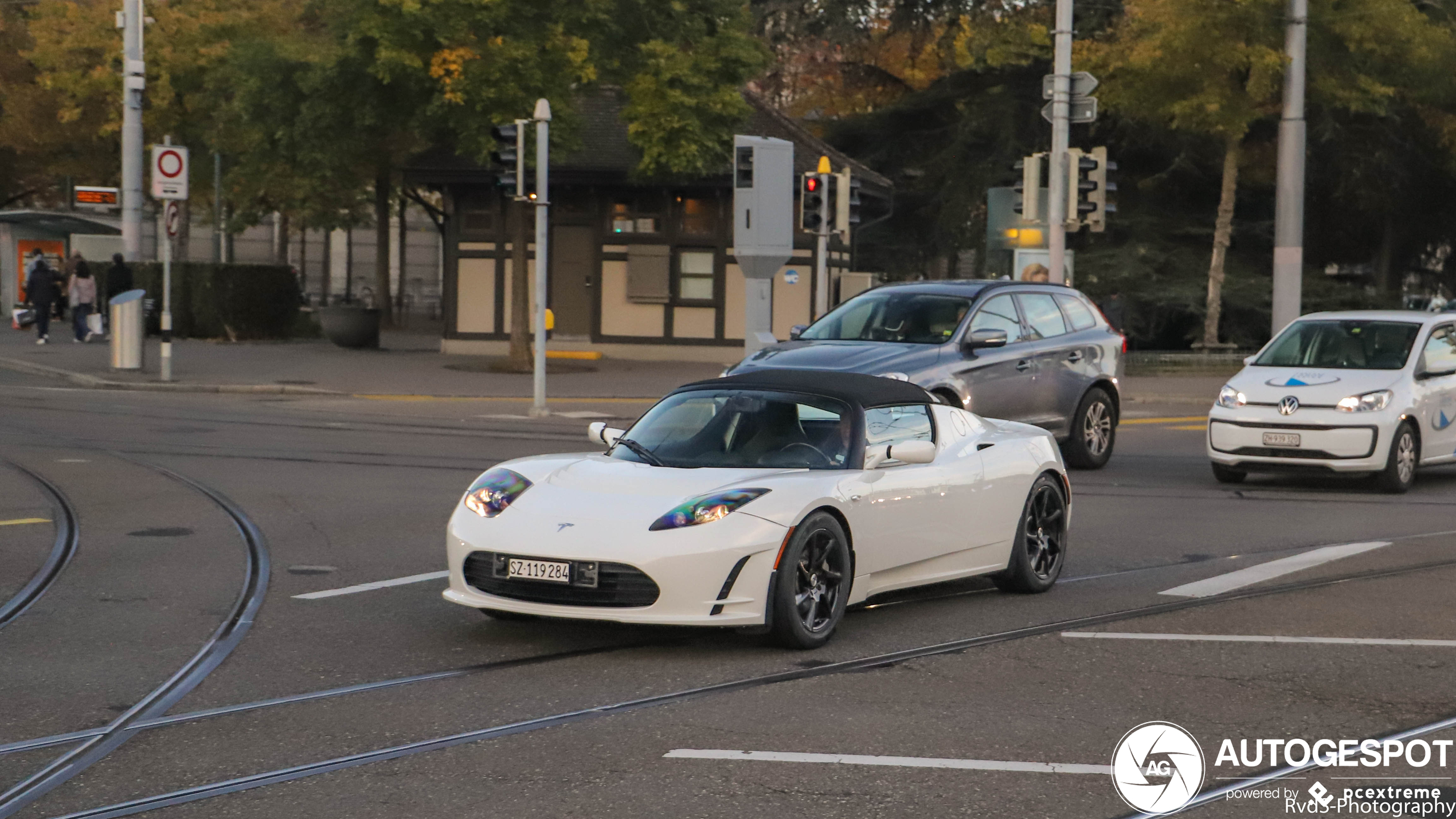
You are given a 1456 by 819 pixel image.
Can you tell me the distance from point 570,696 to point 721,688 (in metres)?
0.61

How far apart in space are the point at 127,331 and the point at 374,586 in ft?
61.1

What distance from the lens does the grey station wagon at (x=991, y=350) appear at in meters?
14.8

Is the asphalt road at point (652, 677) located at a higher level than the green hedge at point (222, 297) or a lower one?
lower

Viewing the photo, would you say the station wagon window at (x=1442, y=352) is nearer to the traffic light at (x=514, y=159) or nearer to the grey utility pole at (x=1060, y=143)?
the grey utility pole at (x=1060, y=143)

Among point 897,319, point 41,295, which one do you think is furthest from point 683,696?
point 41,295

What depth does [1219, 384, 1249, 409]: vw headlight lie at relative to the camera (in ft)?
49.5

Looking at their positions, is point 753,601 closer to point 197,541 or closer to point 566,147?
point 197,541

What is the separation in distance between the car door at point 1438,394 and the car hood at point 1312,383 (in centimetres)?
31

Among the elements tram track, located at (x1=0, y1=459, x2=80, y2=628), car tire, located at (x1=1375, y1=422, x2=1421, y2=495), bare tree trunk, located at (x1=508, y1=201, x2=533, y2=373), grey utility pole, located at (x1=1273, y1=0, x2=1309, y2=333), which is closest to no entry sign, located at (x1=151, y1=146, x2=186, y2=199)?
bare tree trunk, located at (x1=508, y1=201, x2=533, y2=373)

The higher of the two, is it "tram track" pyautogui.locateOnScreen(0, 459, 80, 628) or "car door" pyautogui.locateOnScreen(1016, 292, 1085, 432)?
"car door" pyautogui.locateOnScreen(1016, 292, 1085, 432)

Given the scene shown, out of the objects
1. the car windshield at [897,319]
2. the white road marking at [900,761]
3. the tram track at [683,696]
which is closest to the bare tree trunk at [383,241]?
the car windshield at [897,319]

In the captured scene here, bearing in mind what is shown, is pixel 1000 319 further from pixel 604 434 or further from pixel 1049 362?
pixel 604 434

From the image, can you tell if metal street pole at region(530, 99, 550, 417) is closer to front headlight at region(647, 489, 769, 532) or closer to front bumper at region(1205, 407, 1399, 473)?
front bumper at region(1205, 407, 1399, 473)

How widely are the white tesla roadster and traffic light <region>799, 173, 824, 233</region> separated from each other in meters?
14.9
